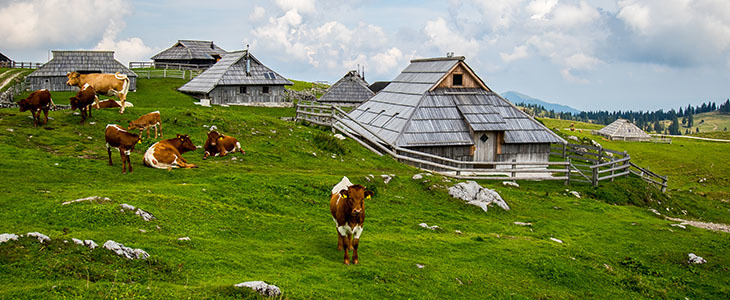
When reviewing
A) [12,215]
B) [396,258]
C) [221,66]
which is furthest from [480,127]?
[221,66]

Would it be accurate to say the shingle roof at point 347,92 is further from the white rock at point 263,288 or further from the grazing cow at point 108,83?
the white rock at point 263,288

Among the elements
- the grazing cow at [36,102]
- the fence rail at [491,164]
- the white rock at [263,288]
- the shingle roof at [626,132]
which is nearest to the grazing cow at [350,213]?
the white rock at [263,288]

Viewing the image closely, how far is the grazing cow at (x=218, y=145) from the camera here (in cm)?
2231

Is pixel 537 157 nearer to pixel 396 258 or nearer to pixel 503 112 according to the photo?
pixel 503 112

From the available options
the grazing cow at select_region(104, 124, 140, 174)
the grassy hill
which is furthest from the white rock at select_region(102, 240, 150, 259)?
the grazing cow at select_region(104, 124, 140, 174)

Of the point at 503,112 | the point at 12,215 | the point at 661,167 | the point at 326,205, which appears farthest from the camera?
the point at 661,167

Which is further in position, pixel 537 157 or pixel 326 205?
pixel 537 157

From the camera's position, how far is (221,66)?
2101 inches

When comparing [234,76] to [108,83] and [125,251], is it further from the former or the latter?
[125,251]

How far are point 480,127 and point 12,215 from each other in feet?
81.5

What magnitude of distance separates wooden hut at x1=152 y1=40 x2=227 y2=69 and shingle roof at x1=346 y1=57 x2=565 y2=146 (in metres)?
42.9

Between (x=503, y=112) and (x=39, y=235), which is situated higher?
(x=503, y=112)

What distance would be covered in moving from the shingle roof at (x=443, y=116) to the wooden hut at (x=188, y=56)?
42905mm

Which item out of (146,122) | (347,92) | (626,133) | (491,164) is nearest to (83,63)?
(347,92)
